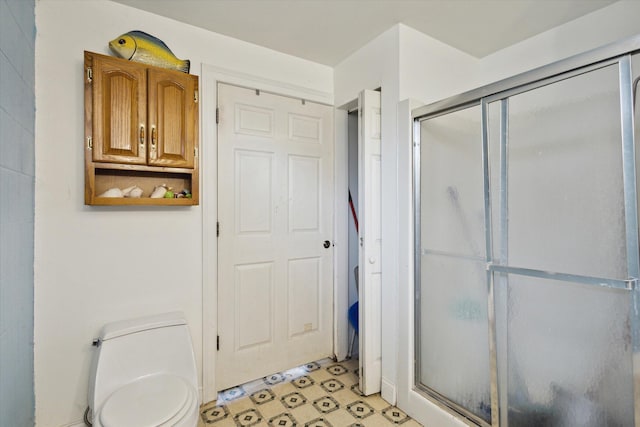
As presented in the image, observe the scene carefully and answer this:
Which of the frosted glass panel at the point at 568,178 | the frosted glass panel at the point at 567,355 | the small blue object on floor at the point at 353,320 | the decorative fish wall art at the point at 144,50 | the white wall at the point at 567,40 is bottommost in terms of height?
the small blue object on floor at the point at 353,320

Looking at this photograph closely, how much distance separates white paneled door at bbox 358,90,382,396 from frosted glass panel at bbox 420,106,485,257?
319 mm

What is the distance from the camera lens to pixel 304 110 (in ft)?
8.02

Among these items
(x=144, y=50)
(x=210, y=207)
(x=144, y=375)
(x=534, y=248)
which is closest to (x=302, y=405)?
(x=144, y=375)

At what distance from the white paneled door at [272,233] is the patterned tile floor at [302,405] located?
0.13 metres

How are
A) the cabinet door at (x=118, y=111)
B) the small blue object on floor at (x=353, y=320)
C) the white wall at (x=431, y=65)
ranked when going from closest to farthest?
the cabinet door at (x=118, y=111) → the white wall at (x=431, y=65) → the small blue object on floor at (x=353, y=320)

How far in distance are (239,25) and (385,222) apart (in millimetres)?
1556

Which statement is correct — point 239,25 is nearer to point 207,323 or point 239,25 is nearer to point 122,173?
point 122,173

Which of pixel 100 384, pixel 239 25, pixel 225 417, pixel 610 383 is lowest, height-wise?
pixel 225 417

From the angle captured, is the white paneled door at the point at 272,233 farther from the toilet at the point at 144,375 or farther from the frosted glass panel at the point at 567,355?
the frosted glass panel at the point at 567,355

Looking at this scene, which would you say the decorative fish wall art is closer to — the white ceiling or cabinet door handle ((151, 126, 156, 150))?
the white ceiling

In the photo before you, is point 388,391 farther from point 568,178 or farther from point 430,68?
point 430,68

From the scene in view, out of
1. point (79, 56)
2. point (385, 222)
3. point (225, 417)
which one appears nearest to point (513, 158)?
point (385, 222)

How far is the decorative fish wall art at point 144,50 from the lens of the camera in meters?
1.65

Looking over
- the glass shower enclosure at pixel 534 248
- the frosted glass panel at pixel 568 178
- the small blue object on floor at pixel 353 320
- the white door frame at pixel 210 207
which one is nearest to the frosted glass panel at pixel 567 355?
the glass shower enclosure at pixel 534 248
